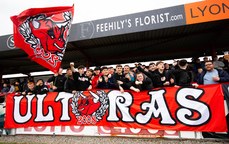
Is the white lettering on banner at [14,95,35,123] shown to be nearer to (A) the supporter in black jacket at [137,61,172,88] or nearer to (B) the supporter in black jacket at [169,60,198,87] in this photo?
(A) the supporter in black jacket at [137,61,172,88]

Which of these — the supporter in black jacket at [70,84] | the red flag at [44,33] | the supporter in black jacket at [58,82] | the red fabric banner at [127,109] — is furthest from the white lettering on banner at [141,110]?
the red flag at [44,33]

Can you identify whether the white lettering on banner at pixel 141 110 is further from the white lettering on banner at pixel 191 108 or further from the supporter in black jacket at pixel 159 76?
the supporter in black jacket at pixel 159 76

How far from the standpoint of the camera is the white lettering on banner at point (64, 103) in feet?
18.1

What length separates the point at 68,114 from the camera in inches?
217

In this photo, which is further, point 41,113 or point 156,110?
point 41,113

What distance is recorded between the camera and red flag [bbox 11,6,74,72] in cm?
538

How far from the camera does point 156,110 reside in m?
4.84

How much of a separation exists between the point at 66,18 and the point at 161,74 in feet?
11.0

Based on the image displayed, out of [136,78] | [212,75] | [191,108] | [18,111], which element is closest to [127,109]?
[136,78]

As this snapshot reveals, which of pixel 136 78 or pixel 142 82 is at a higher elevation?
pixel 136 78

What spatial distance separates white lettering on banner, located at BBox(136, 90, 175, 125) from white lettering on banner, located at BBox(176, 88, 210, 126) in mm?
306

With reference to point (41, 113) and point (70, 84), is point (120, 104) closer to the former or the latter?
point (70, 84)

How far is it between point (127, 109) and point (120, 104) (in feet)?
0.79

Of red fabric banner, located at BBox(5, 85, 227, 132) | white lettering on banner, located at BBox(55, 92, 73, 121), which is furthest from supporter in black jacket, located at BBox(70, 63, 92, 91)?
white lettering on banner, located at BBox(55, 92, 73, 121)
